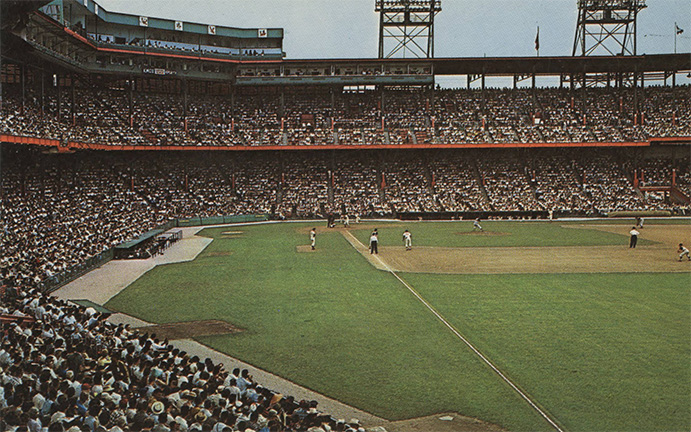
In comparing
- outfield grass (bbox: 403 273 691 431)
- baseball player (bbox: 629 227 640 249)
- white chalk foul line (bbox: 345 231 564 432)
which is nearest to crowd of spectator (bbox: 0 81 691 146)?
baseball player (bbox: 629 227 640 249)

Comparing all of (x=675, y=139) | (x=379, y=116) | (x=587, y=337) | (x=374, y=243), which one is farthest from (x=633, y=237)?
(x=379, y=116)

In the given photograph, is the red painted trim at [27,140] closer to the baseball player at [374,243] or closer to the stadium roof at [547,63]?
the baseball player at [374,243]

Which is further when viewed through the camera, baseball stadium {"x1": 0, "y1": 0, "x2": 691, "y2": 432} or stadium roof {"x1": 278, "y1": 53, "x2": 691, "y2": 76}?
stadium roof {"x1": 278, "y1": 53, "x2": 691, "y2": 76}

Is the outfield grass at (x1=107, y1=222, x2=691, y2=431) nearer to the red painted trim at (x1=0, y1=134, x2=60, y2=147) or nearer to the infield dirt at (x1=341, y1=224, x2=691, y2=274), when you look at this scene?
the infield dirt at (x1=341, y1=224, x2=691, y2=274)

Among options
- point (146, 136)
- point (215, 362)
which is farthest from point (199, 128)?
point (215, 362)

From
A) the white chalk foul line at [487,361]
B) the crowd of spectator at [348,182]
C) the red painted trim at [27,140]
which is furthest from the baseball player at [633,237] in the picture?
the red painted trim at [27,140]

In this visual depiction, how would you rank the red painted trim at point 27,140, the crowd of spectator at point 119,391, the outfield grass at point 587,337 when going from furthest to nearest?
the red painted trim at point 27,140
the outfield grass at point 587,337
the crowd of spectator at point 119,391

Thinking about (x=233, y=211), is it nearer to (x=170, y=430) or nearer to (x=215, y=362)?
(x=215, y=362)
